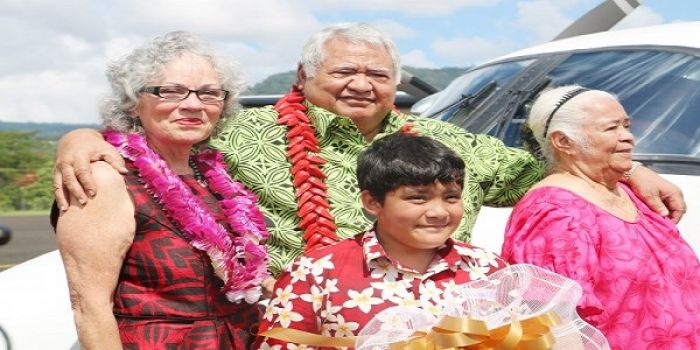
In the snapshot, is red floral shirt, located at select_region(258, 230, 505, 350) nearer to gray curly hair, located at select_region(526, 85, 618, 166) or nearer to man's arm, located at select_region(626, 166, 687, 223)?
gray curly hair, located at select_region(526, 85, 618, 166)

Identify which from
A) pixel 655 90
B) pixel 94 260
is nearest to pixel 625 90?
pixel 655 90

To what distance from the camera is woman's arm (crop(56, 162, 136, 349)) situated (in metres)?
2.45

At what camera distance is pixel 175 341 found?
2.61 meters

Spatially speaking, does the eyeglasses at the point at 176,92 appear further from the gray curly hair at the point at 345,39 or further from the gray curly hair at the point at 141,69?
the gray curly hair at the point at 345,39

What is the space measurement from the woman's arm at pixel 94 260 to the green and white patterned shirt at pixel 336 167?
67 centimetres

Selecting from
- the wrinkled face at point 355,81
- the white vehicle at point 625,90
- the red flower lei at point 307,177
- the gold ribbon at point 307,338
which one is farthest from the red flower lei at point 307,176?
the gold ribbon at point 307,338

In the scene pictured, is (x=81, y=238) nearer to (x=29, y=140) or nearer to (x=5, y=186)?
(x=5, y=186)

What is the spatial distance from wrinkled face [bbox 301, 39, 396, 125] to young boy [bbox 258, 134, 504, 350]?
30.6 inches

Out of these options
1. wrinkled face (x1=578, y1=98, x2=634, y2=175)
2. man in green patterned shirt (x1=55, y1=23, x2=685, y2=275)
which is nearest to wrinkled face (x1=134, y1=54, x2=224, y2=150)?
man in green patterned shirt (x1=55, y1=23, x2=685, y2=275)

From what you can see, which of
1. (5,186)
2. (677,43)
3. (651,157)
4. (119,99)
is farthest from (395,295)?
(5,186)

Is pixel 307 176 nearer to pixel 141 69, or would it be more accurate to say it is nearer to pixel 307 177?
pixel 307 177

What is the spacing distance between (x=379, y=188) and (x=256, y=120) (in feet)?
3.26

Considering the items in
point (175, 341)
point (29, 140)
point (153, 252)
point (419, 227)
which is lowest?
point (29, 140)

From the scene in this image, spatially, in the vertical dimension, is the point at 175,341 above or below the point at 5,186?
above
